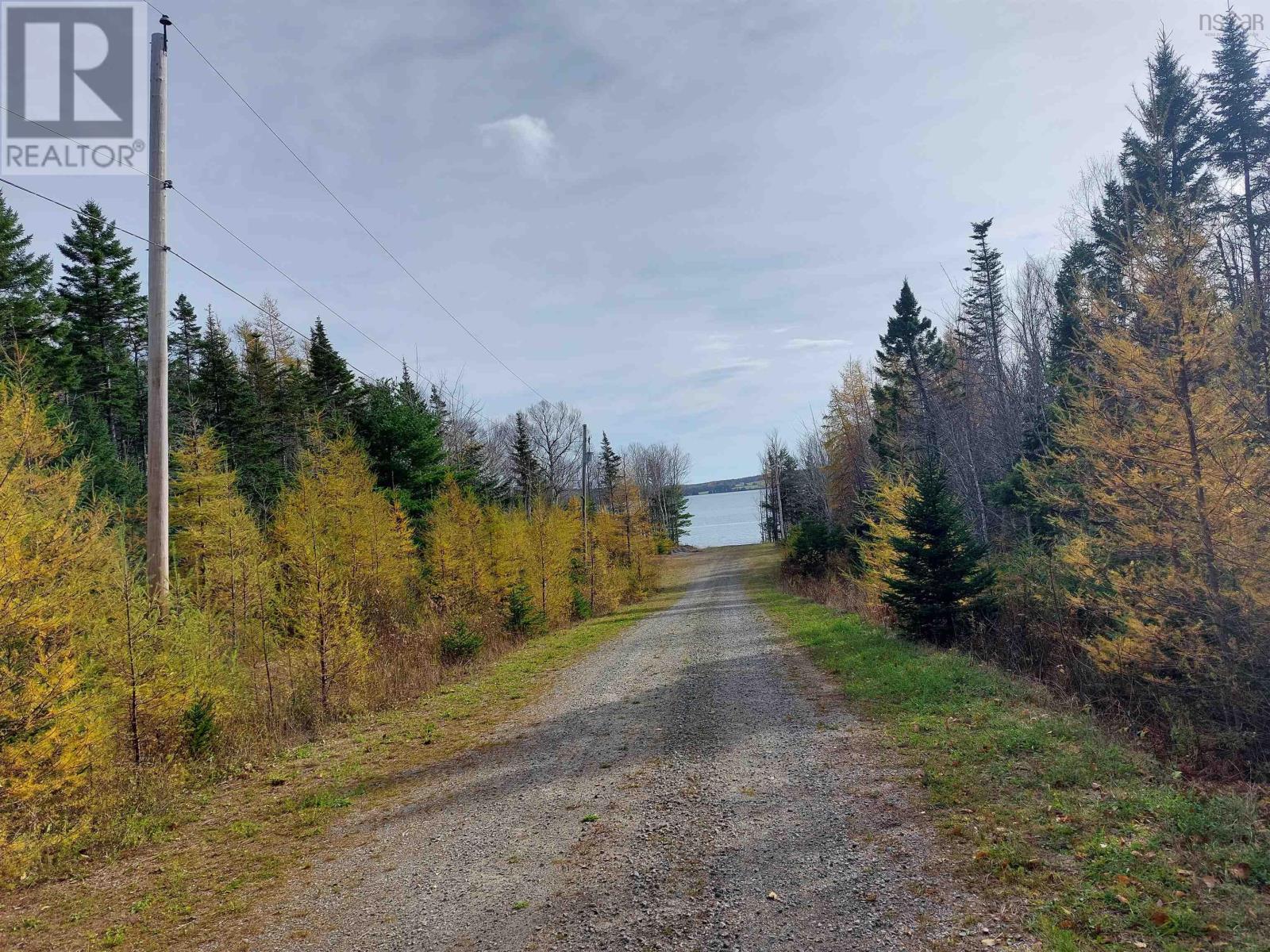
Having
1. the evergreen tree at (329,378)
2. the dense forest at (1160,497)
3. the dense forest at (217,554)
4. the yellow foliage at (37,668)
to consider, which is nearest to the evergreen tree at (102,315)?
the dense forest at (217,554)

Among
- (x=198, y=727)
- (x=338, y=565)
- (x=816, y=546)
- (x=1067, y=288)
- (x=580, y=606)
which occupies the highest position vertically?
(x=1067, y=288)

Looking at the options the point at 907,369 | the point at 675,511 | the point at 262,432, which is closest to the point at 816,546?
the point at 907,369

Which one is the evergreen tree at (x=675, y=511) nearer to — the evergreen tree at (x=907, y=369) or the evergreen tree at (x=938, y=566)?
the evergreen tree at (x=907, y=369)

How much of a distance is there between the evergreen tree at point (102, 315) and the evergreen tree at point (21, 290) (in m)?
2.37

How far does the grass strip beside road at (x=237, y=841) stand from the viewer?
14.1ft

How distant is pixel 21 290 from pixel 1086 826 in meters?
32.7

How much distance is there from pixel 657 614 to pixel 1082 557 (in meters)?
17.4

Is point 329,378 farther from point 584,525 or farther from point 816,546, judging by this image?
point 816,546

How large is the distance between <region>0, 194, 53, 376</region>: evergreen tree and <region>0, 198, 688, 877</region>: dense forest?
105 mm

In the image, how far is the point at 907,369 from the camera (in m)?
34.1

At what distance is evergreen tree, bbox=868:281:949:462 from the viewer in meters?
33.1

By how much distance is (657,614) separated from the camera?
24719 mm

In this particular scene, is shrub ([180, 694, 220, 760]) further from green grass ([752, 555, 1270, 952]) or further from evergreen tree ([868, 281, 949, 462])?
evergreen tree ([868, 281, 949, 462])

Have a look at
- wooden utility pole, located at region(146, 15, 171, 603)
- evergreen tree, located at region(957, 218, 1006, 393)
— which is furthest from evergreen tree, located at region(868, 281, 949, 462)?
wooden utility pole, located at region(146, 15, 171, 603)
